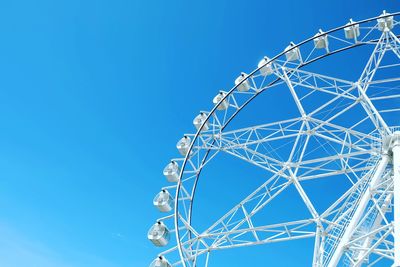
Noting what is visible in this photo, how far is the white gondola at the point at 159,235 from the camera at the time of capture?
1471 centimetres

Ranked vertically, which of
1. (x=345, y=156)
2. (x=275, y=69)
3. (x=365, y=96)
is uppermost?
(x=275, y=69)

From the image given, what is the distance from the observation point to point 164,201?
15.9m

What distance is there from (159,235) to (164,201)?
1547 mm

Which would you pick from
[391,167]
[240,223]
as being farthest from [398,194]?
[240,223]

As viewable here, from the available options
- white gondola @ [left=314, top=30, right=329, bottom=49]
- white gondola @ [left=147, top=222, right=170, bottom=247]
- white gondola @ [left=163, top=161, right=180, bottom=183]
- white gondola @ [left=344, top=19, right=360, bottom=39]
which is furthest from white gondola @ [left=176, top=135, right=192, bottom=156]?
white gondola @ [left=344, top=19, right=360, bottom=39]

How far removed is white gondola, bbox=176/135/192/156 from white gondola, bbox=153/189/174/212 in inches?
104

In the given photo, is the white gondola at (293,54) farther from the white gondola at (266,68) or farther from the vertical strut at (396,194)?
the vertical strut at (396,194)

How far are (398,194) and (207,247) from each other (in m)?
7.27

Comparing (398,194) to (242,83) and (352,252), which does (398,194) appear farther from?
(242,83)

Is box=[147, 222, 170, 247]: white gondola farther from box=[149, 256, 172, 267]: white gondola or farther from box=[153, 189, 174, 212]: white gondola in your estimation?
box=[153, 189, 174, 212]: white gondola

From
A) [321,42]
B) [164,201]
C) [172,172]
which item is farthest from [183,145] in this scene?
[321,42]

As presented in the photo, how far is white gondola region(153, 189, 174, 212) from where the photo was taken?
51.9 ft

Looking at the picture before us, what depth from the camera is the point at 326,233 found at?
12914 mm

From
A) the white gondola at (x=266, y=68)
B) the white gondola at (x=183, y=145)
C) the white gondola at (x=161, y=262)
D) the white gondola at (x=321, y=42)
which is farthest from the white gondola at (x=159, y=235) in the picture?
the white gondola at (x=321, y=42)
